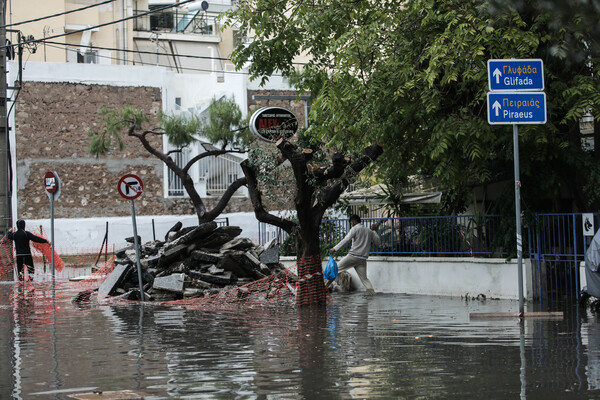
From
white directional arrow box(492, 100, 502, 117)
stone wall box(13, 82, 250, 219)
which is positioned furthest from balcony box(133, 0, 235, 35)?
white directional arrow box(492, 100, 502, 117)

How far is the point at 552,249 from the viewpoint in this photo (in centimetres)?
1548

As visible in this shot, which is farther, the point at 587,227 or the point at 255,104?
the point at 255,104

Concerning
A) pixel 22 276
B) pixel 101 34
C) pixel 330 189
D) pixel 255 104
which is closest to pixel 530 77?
pixel 330 189

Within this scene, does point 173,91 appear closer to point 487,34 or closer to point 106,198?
point 106,198

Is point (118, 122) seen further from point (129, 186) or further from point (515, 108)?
point (515, 108)

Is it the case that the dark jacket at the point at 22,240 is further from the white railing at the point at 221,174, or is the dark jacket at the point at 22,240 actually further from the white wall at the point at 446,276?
the white railing at the point at 221,174

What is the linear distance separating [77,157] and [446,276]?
22482 mm

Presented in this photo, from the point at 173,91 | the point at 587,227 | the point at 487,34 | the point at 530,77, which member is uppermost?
the point at 173,91

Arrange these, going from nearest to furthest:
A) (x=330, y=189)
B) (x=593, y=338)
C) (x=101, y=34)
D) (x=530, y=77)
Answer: (x=593, y=338) < (x=530, y=77) < (x=330, y=189) < (x=101, y=34)

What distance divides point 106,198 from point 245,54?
67.8 feet

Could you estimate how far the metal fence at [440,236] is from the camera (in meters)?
16.6

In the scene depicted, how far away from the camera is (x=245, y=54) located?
16.8 metres

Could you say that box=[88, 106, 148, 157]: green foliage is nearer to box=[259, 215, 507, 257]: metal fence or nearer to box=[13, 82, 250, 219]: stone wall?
box=[13, 82, 250, 219]: stone wall

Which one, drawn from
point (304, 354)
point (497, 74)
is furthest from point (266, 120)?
point (304, 354)
